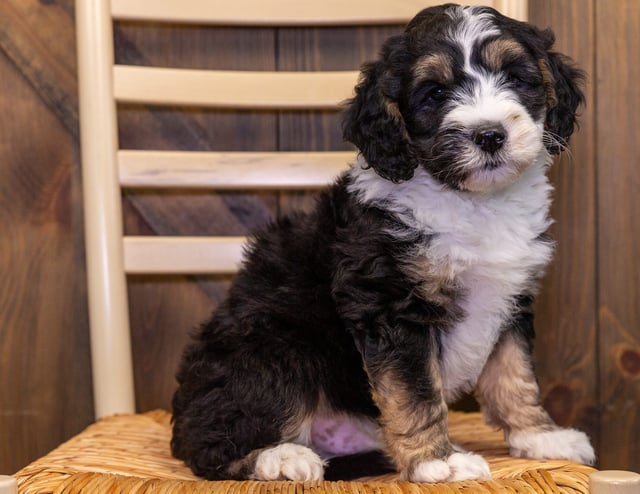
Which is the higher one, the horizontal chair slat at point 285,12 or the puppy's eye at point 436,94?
the horizontal chair slat at point 285,12

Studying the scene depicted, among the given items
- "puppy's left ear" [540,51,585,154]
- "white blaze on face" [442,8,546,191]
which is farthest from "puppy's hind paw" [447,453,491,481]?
"puppy's left ear" [540,51,585,154]

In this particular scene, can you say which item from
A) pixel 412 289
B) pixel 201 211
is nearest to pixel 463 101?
pixel 412 289

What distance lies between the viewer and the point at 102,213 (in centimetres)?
251

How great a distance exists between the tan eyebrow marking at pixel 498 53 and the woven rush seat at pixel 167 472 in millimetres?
872

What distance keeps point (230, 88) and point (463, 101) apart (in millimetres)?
955

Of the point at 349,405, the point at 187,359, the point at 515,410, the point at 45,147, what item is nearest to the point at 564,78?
the point at 515,410

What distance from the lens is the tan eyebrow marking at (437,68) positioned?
1.87 meters

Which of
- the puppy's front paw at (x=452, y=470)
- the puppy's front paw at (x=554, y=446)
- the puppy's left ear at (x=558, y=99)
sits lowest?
the puppy's front paw at (x=554, y=446)

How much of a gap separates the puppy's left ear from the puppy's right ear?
345mm

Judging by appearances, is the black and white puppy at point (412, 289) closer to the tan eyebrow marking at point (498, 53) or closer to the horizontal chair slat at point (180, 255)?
the tan eyebrow marking at point (498, 53)

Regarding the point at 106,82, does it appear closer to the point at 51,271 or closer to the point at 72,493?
the point at 51,271

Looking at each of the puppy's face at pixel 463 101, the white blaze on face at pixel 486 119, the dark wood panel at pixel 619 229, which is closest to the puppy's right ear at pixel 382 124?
the puppy's face at pixel 463 101

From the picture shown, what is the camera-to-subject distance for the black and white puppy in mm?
1821

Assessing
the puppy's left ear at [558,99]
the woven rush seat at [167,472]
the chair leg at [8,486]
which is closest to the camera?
the chair leg at [8,486]
